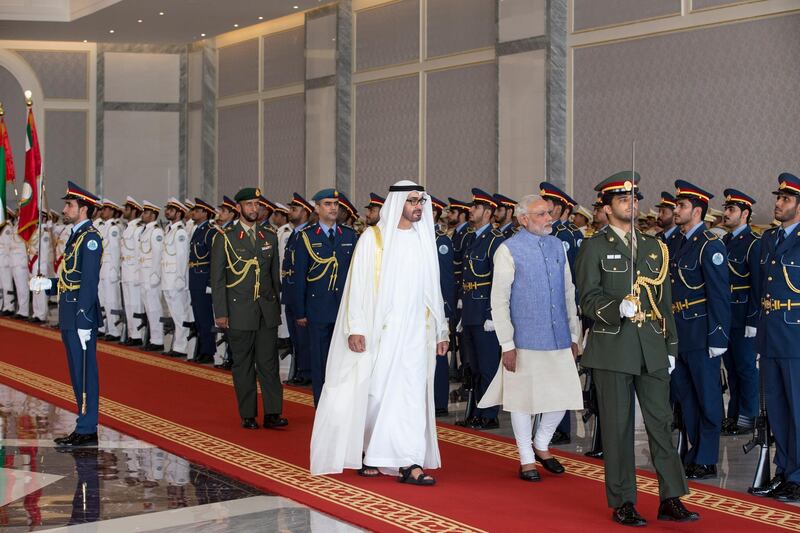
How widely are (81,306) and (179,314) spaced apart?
5.24 m

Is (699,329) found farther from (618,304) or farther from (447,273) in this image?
(447,273)

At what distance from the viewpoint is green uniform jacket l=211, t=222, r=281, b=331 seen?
754 centimetres

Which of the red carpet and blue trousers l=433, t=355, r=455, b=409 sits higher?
blue trousers l=433, t=355, r=455, b=409

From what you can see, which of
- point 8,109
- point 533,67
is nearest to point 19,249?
Result: point 8,109

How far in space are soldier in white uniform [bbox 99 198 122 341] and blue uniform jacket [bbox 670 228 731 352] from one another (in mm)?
8794

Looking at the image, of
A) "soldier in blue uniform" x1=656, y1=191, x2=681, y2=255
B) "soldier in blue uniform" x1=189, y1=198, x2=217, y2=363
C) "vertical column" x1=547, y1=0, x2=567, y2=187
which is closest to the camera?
"soldier in blue uniform" x1=656, y1=191, x2=681, y2=255

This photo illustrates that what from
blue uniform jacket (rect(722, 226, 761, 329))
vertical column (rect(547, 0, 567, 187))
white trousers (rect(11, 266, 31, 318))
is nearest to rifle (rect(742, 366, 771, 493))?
blue uniform jacket (rect(722, 226, 761, 329))

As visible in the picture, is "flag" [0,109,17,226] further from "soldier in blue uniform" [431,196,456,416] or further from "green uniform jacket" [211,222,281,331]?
"soldier in blue uniform" [431,196,456,416]

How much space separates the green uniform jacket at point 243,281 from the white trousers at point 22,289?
9568mm

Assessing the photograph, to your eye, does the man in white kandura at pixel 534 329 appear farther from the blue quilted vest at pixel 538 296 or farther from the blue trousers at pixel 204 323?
the blue trousers at pixel 204 323

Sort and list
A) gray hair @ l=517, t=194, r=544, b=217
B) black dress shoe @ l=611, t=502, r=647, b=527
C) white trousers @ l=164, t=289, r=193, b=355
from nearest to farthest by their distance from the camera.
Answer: black dress shoe @ l=611, t=502, r=647, b=527 → gray hair @ l=517, t=194, r=544, b=217 → white trousers @ l=164, t=289, r=193, b=355

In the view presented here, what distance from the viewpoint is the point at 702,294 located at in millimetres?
6293

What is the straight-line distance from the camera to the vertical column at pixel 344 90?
1634 centimetres

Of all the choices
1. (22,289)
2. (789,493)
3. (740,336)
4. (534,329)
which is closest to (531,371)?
(534,329)
